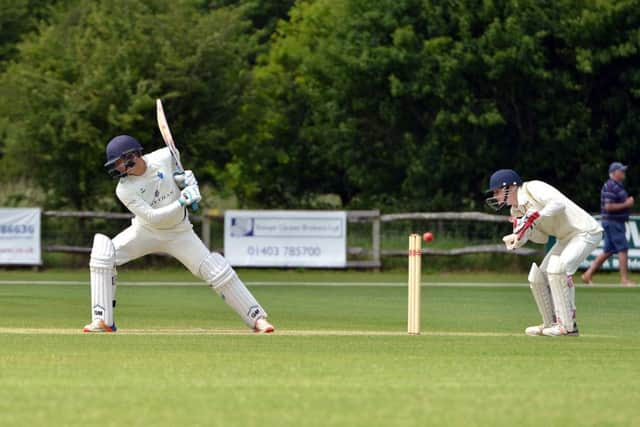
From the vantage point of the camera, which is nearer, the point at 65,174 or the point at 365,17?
the point at 65,174

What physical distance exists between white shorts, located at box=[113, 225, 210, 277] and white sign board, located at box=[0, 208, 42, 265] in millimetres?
15879

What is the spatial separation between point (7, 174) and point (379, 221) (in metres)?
9.53

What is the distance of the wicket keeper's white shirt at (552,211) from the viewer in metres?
13.3

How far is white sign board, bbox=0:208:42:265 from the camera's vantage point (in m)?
28.6

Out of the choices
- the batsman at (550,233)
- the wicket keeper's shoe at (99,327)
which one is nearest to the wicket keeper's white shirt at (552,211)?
the batsman at (550,233)

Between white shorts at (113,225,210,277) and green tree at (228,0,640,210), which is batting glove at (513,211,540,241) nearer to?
white shorts at (113,225,210,277)

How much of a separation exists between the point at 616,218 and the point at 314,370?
15.1m

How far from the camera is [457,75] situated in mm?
31688

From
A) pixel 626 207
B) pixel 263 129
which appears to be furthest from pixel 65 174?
pixel 626 207

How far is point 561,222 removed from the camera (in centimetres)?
1360

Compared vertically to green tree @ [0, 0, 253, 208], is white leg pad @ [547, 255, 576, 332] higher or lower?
lower

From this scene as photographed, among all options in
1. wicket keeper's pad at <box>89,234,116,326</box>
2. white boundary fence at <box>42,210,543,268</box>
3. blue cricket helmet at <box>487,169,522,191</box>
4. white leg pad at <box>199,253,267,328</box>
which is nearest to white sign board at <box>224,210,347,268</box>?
white boundary fence at <box>42,210,543,268</box>

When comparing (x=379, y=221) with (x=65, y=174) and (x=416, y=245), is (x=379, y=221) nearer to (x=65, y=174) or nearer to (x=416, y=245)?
(x=65, y=174)

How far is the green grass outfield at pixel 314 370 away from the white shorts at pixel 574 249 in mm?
731
